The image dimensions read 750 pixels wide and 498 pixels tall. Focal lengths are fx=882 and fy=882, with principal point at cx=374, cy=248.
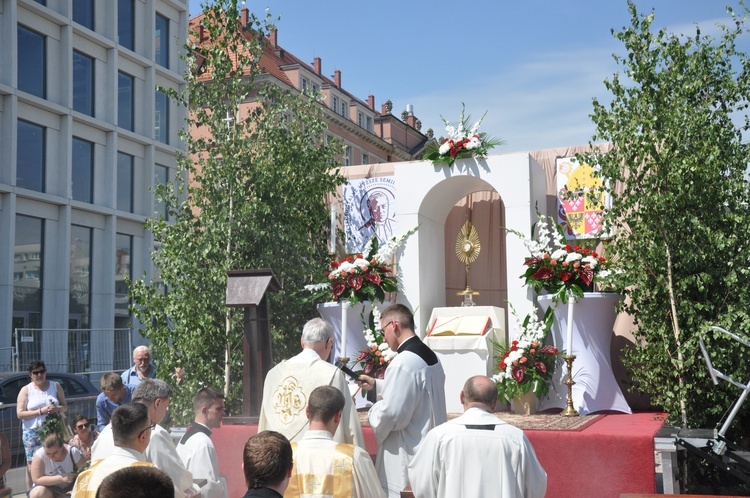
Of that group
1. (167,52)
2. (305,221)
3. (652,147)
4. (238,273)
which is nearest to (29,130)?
(167,52)

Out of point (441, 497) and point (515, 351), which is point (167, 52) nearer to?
point (515, 351)

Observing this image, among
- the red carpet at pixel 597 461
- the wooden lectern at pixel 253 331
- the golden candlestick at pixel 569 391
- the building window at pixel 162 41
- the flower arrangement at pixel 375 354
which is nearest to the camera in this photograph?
the red carpet at pixel 597 461

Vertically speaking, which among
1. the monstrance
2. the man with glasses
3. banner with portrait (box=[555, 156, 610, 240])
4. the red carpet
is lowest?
the red carpet

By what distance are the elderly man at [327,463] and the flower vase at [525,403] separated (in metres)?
6.43

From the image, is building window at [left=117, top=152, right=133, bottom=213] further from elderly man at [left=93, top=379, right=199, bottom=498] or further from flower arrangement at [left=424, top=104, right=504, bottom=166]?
elderly man at [left=93, top=379, right=199, bottom=498]

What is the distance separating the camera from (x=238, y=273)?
31.9 ft

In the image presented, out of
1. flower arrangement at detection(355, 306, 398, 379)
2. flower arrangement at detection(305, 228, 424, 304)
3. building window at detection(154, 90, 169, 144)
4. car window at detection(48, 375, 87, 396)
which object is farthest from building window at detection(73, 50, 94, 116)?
flower arrangement at detection(355, 306, 398, 379)

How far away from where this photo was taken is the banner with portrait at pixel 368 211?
45.7 feet

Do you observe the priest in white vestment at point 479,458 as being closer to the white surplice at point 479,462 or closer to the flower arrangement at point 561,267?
the white surplice at point 479,462

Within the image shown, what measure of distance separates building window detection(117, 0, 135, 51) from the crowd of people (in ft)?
106

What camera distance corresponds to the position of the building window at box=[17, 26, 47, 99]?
100ft

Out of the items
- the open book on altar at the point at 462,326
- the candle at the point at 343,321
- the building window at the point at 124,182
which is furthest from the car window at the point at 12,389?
the building window at the point at 124,182

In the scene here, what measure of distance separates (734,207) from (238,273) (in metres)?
5.41

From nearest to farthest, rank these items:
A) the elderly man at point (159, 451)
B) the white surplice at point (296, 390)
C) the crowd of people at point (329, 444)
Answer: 1. the crowd of people at point (329, 444)
2. the elderly man at point (159, 451)
3. the white surplice at point (296, 390)
